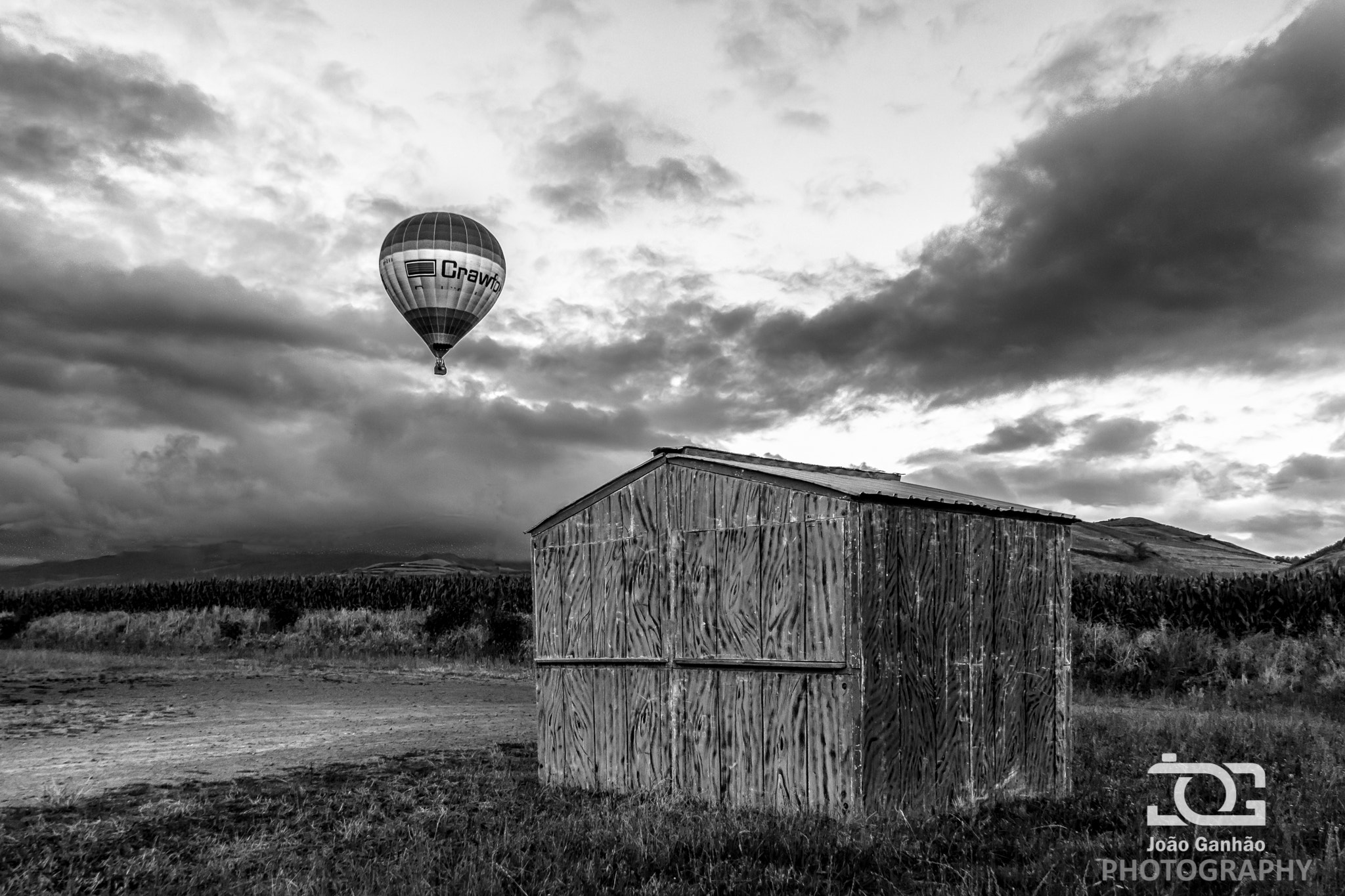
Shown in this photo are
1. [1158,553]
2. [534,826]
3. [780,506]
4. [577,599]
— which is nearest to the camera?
[534,826]

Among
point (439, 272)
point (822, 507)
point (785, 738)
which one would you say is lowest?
point (785, 738)

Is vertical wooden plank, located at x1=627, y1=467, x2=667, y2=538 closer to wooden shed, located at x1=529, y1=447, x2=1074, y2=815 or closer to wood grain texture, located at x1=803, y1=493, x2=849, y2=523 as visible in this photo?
wooden shed, located at x1=529, y1=447, x2=1074, y2=815

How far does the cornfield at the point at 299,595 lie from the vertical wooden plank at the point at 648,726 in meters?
24.0

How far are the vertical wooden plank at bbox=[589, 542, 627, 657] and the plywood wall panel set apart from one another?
1720 millimetres

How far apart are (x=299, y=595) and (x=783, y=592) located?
39.5 m

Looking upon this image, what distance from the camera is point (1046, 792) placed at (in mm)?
11938

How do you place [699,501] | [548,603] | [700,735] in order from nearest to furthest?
1. [700,735]
2. [699,501]
3. [548,603]

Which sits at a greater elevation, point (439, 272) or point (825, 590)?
point (439, 272)

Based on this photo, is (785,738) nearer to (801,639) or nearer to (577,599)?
(801,639)

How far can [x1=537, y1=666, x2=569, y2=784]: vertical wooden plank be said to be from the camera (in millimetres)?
12977

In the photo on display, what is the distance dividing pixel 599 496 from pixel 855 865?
586 cm

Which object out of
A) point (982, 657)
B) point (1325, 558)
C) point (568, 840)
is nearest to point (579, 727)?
point (568, 840)

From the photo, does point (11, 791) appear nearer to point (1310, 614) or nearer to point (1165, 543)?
point (1310, 614)

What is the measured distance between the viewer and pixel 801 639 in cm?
1039
